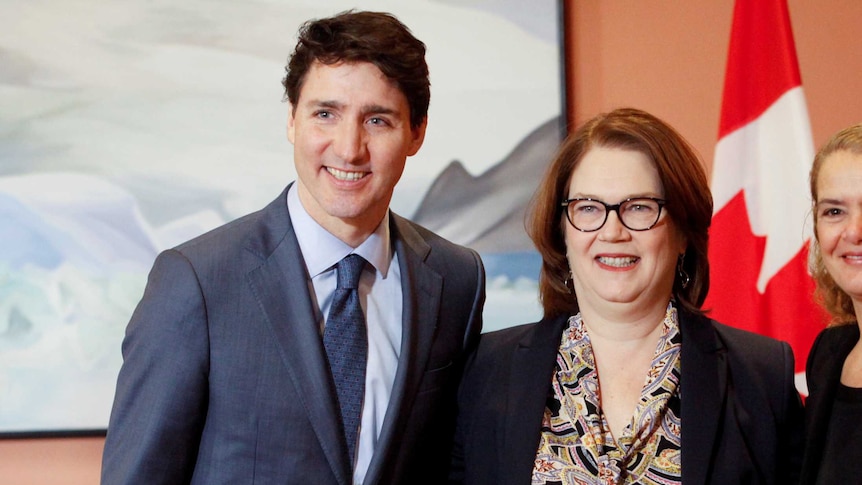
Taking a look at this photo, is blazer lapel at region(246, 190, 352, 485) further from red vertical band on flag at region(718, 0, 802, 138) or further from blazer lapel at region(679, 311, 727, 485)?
red vertical band on flag at region(718, 0, 802, 138)

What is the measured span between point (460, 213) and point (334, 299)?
3.81 feet

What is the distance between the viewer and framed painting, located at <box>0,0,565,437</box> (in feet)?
8.75

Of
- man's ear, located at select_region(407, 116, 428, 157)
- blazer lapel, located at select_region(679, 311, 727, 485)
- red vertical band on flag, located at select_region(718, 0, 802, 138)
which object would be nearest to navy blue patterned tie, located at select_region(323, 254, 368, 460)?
man's ear, located at select_region(407, 116, 428, 157)

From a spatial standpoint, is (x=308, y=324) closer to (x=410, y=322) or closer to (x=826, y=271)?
(x=410, y=322)

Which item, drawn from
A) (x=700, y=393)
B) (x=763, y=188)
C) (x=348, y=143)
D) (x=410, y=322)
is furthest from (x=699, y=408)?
(x=763, y=188)

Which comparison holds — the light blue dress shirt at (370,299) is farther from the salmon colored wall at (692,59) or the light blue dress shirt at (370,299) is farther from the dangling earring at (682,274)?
the salmon colored wall at (692,59)

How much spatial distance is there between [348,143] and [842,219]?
93cm

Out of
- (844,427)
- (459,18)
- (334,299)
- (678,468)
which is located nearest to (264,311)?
(334,299)

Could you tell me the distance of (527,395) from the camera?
1825 mm

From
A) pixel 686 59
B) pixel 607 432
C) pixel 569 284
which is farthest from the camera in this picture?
pixel 686 59

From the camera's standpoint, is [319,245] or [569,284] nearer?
[319,245]

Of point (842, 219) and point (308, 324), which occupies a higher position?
point (842, 219)

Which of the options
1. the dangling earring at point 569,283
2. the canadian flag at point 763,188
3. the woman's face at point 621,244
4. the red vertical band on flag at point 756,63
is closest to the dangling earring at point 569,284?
the dangling earring at point 569,283

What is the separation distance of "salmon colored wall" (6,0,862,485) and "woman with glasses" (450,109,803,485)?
3.49 feet
